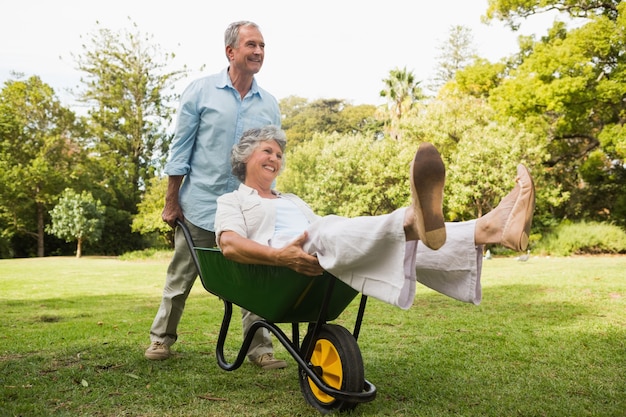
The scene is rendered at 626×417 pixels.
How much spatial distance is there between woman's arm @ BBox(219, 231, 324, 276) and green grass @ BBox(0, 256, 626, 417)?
604mm

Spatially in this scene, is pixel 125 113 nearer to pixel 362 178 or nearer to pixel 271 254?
pixel 362 178

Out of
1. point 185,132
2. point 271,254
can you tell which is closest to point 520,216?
point 271,254

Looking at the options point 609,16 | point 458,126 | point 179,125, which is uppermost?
point 609,16

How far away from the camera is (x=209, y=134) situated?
9.32 feet

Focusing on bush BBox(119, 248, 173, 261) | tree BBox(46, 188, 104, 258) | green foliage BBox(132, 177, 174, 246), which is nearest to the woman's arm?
bush BBox(119, 248, 173, 261)

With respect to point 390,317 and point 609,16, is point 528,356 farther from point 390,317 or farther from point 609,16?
point 609,16

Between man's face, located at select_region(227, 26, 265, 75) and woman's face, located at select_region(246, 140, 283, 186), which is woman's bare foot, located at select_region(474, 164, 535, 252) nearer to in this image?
woman's face, located at select_region(246, 140, 283, 186)

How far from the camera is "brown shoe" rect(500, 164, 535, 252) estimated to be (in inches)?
65.5

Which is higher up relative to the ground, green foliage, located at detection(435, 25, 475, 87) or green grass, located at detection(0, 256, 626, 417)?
green foliage, located at detection(435, 25, 475, 87)

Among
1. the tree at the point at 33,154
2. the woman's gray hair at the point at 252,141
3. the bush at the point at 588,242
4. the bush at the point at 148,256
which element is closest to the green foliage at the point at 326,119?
the tree at the point at 33,154

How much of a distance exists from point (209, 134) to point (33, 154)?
20469 millimetres

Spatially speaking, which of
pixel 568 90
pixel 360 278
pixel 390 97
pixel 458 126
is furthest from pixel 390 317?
pixel 390 97

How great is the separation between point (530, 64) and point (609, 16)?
2.36 metres

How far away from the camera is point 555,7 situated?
1496 centimetres
